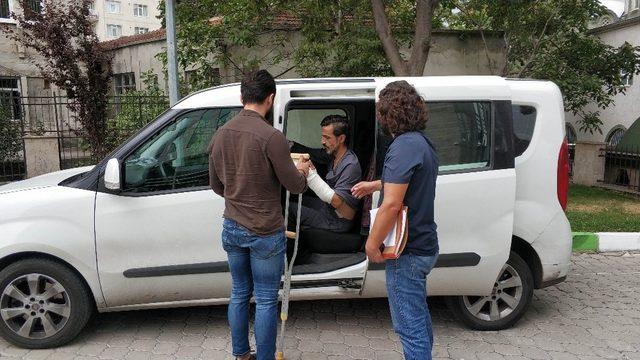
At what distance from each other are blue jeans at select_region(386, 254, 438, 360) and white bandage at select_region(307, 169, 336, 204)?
2.74 ft

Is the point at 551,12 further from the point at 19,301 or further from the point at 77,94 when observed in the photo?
the point at 19,301

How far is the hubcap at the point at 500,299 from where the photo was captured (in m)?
3.92

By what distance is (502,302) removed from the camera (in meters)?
3.98

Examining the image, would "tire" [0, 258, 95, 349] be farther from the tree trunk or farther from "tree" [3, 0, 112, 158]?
the tree trunk

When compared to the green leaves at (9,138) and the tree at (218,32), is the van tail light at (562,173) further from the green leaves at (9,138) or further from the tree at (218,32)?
the green leaves at (9,138)

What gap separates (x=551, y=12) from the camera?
966cm

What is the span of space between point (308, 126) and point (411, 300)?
2.59m

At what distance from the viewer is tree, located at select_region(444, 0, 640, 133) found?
9336 millimetres

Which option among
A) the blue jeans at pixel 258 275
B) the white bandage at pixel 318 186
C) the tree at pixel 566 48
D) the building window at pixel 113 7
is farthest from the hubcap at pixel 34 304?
the building window at pixel 113 7

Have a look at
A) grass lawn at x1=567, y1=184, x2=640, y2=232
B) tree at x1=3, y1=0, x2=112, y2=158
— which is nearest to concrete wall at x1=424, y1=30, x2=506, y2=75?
grass lawn at x1=567, y1=184, x2=640, y2=232

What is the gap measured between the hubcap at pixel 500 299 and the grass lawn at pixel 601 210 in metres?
3.17

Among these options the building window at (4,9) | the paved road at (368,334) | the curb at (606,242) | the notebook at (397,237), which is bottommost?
the paved road at (368,334)

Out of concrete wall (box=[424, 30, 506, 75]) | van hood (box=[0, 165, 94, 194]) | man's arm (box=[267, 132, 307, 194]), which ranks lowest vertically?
van hood (box=[0, 165, 94, 194])

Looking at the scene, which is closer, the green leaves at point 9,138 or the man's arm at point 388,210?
the man's arm at point 388,210
